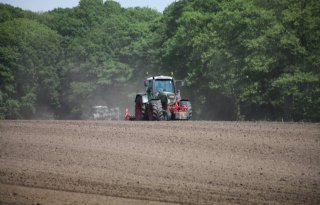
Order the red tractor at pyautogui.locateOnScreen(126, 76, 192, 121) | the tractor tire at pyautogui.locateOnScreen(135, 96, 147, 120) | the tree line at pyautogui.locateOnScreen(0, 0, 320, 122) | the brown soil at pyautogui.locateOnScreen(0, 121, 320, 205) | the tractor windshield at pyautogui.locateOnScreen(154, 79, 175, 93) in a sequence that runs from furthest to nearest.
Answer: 1. the tree line at pyautogui.locateOnScreen(0, 0, 320, 122)
2. the tractor tire at pyautogui.locateOnScreen(135, 96, 147, 120)
3. the tractor windshield at pyautogui.locateOnScreen(154, 79, 175, 93)
4. the red tractor at pyautogui.locateOnScreen(126, 76, 192, 121)
5. the brown soil at pyautogui.locateOnScreen(0, 121, 320, 205)

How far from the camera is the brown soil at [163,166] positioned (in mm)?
15016

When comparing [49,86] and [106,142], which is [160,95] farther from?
[49,86]

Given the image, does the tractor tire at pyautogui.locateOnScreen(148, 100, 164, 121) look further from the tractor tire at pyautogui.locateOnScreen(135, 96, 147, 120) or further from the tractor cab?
the tractor tire at pyautogui.locateOnScreen(135, 96, 147, 120)

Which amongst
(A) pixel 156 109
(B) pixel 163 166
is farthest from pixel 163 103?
(B) pixel 163 166

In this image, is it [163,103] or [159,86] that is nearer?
[163,103]

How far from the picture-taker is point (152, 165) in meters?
19.0

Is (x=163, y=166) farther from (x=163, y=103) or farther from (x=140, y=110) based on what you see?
(x=140, y=110)

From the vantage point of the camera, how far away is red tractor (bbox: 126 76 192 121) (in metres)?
35.7

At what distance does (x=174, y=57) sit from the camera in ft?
228

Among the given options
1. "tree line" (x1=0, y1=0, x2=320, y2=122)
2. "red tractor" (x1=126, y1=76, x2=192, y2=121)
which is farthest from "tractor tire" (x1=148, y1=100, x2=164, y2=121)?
"tree line" (x1=0, y1=0, x2=320, y2=122)

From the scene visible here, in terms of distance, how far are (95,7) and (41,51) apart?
19.0 m

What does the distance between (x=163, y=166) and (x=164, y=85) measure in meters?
18.8

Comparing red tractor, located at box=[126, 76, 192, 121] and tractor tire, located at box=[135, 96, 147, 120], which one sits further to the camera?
tractor tire, located at box=[135, 96, 147, 120]

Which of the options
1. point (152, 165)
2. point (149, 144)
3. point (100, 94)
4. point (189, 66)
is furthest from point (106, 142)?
point (100, 94)
